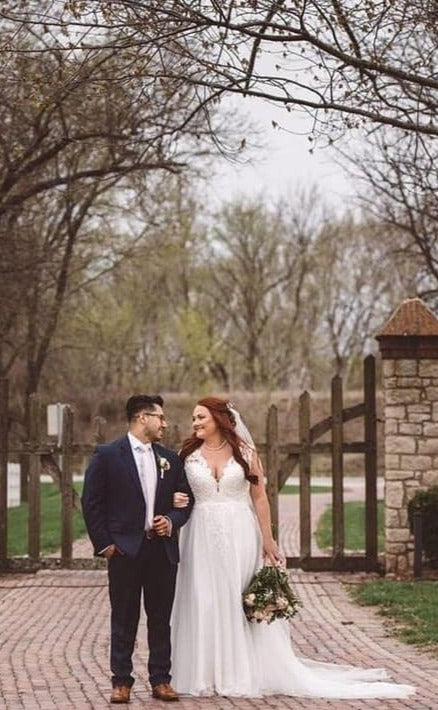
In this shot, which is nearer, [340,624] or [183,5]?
[183,5]

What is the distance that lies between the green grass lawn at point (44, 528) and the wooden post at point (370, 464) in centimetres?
589

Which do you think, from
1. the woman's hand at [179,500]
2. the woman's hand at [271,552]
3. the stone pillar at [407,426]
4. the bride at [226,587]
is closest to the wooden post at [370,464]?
the stone pillar at [407,426]

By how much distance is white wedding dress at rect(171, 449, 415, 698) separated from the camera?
9805 mm

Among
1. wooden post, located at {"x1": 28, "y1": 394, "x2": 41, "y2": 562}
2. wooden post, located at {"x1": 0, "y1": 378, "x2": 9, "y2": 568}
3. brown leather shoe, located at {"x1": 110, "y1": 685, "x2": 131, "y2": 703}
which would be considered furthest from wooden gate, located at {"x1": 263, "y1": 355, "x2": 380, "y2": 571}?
brown leather shoe, located at {"x1": 110, "y1": 685, "x2": 131, "y2": 703}

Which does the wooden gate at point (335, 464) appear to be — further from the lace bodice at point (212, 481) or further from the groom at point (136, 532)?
the groom at point (136, 532)

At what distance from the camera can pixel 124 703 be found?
937cm

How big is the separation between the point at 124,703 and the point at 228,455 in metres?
1.79

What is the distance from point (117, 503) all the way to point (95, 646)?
319 centimetres

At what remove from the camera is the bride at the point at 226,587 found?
9.81 meters

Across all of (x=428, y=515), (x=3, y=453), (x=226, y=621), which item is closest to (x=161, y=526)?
(x=226, y=621)

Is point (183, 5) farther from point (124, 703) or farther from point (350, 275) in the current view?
point (350, 275)

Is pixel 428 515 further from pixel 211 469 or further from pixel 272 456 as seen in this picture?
pixel 211 469

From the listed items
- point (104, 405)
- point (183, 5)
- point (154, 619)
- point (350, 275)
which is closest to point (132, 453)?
point (154, 619)

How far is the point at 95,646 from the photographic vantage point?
12359mm
